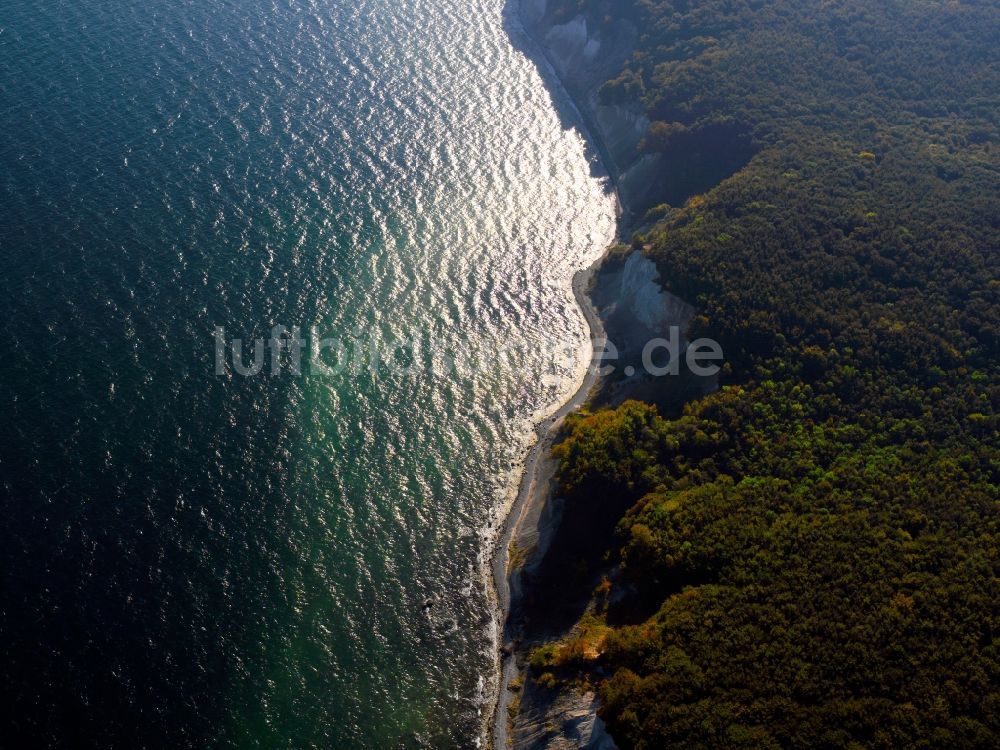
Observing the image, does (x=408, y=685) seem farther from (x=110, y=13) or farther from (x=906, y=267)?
(x=110, y=13)

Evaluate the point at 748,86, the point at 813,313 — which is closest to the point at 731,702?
the point at 813,313

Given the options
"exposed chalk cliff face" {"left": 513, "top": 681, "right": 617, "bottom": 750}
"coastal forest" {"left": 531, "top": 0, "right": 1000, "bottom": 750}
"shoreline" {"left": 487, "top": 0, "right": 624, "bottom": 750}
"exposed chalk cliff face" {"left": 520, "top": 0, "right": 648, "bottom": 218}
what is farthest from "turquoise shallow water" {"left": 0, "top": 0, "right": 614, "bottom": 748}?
"coastal forest" {"left": 531, "top": 0, "right": 1000, "bottom": 750}

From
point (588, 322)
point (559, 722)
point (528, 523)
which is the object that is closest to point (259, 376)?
point (528, 523)

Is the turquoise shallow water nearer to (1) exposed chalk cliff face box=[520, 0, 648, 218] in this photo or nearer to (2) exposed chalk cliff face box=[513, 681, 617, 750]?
(2) exposed chalk cliff face box=[513, 681, 617, 750]

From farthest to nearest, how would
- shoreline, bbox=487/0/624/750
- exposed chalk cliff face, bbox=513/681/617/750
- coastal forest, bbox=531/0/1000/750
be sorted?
A: shoreline, bbox=487/0/624/750
exposed chalk cliff face, bbox=513/681/617/750
coastal forest, bbox=531/0/1000/750

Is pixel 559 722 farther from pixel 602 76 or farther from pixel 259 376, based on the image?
pixel 602 76

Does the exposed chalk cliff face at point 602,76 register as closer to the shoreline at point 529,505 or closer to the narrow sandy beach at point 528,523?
the shoreline at point 529,505
